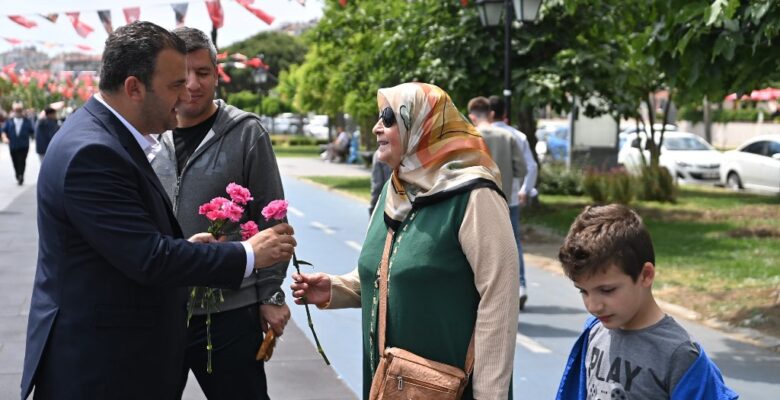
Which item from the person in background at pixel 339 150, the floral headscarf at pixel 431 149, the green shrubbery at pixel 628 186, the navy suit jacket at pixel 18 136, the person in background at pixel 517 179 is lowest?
the person in background at pixel 339 150

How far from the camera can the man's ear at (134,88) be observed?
119 inches

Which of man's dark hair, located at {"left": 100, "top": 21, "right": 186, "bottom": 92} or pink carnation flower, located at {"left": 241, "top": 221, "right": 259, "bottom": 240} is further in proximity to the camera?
pink carnation flower, located at {"left": 241, "top": 221, "right": 259, "bottom": 240}

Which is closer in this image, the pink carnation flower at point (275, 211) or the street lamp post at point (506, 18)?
the pink carnation flower at point (275, 211)

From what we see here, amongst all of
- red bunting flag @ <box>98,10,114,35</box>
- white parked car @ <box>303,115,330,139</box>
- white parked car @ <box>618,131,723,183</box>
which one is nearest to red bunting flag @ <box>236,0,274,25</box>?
red bunting flag @ <box>98,10,114,35</box>

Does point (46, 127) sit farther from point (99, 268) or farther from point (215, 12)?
point (99, 268)

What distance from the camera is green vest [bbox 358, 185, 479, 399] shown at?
320 cm

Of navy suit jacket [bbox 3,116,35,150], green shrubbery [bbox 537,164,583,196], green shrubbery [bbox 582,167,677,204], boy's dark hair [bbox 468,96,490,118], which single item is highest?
boy's dark hair [bbox 468,96,490,118]

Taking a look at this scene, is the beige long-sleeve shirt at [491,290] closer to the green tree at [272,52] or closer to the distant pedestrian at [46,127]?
the distant pedestrian at [46,127]

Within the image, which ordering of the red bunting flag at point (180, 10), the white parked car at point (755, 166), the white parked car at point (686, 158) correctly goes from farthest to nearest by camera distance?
1. the white parked car at point (686, 158)
2. the white parked car at point (755, 166)
3. the red bunting flag at point (180, 10)

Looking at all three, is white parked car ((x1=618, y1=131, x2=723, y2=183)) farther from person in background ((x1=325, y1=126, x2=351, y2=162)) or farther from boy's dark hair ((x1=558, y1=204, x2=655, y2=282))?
boy's dark hair ((x1=558, y1=204, x2=655, y2=282))

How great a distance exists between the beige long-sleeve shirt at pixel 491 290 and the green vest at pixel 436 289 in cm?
5

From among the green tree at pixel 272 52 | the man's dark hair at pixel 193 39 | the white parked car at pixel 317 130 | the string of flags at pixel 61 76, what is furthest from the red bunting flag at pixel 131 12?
the green tree at pixel 272 52

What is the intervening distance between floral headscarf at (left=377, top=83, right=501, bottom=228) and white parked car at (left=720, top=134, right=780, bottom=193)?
22637mm

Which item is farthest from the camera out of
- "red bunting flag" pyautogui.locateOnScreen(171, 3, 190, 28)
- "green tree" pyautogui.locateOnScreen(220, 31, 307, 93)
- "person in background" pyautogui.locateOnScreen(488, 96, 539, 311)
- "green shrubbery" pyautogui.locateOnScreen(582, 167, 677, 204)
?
"green tree" pyautogui.locateOnScreen(220, 31, 307, 93)
